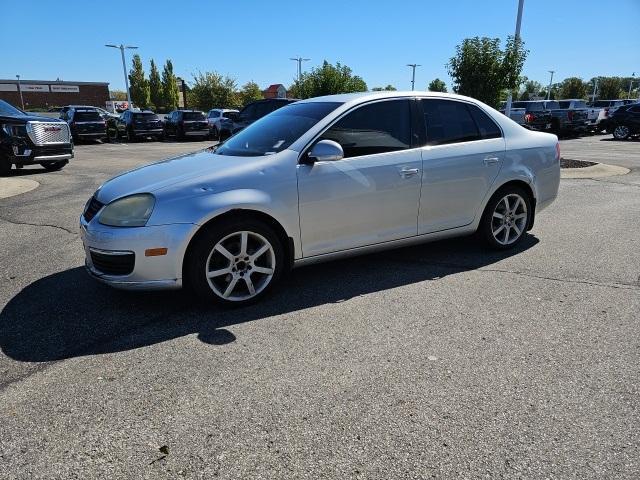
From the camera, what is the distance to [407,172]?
174 inches

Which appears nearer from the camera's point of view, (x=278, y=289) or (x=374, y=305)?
(x=374, y=305)

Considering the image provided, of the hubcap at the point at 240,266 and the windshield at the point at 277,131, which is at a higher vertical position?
the windshield at the point at 277,131

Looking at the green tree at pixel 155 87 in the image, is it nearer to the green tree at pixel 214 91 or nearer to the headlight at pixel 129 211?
the green tree at pixel 214 91

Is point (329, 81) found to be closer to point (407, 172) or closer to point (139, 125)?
point (139, 125)

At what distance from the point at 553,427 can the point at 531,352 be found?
2.61 ft

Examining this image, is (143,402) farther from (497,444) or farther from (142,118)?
(142,118)

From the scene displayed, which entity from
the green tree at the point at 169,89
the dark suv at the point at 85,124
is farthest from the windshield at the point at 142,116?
the green tree at the point at 169,89

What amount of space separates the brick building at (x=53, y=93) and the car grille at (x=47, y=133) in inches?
2678

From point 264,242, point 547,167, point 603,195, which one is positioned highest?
point 547,167

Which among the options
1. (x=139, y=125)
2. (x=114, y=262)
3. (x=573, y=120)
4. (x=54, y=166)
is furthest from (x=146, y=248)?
(x=573, y=120)

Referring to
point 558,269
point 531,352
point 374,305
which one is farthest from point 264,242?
point 558,269

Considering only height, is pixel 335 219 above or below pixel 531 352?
above

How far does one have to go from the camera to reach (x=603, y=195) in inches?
336

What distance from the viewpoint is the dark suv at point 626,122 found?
865 inches
